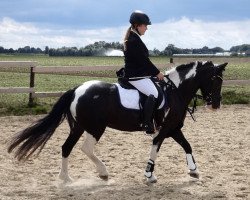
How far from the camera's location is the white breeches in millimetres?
A: 6270

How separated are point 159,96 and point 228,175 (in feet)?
5.04

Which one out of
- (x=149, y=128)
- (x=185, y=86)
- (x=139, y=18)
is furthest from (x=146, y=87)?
(x=139, y=18)

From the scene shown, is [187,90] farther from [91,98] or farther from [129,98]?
[91,98]

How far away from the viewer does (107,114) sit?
20.5 ft

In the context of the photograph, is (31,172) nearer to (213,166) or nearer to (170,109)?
(170,109)

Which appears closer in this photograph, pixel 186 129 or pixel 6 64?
pixel 186 129

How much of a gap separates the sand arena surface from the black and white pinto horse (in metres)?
0.27

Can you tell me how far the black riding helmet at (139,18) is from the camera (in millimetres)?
6270

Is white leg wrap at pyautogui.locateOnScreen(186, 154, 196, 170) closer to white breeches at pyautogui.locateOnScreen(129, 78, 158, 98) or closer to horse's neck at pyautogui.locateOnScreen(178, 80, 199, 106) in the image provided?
horse's neck at pyautogui.locateOnScreen(178, 80, 199, 106)

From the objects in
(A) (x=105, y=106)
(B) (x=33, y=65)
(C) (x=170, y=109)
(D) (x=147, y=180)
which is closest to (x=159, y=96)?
(C) (x=170, y=109)

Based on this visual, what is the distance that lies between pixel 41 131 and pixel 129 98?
126 centimetres

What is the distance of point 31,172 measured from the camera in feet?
22.2

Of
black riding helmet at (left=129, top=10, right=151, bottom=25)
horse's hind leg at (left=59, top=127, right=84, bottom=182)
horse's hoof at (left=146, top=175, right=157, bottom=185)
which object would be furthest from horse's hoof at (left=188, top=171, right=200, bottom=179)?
black riding helmet at (left=129, top=10, right=151, bottom=25)

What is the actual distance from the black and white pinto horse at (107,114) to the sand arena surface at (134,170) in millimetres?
271
